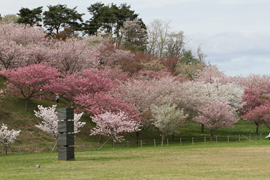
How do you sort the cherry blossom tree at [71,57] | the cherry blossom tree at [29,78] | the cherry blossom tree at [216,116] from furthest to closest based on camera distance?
the cherry blossom tree at [71,57], the cherry blossom tree at [216,116], the cherry blossom tree at [29,78]

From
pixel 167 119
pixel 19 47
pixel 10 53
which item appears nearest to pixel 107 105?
pixel 167 119

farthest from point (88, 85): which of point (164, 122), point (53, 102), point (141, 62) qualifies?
point (141, 62)

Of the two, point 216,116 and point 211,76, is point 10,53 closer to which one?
point 216,116

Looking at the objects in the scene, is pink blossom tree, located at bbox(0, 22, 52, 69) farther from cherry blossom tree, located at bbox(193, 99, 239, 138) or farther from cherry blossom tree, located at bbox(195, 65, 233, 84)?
cherry blossom tree, located at bbox(195, 65, 233, 84)

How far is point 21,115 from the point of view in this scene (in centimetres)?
3566

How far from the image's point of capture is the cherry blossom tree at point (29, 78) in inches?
1432

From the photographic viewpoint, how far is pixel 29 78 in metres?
36.9

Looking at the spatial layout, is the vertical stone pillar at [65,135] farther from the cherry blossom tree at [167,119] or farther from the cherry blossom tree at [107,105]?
the cherry blossom tree at [167,119]

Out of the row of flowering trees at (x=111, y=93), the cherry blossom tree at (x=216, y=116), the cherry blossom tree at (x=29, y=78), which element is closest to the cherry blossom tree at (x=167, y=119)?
the row of flowering trees at (x=111, y=93)

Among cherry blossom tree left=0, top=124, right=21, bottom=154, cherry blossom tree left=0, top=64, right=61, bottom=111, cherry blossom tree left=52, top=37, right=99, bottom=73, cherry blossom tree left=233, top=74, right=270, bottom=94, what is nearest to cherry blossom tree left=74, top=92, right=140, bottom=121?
cherry blossom tree left=0, top=64, right=61, bottom=111

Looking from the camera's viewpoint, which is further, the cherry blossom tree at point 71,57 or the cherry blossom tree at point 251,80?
the cherry blossom tree at point 251,80

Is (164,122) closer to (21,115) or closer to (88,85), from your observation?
(88,85)

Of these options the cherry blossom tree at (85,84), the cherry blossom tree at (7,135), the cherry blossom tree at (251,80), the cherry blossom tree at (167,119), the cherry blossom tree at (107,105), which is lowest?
the cherry blossom tree at (7,135)

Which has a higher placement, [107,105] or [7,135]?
[107,105]
